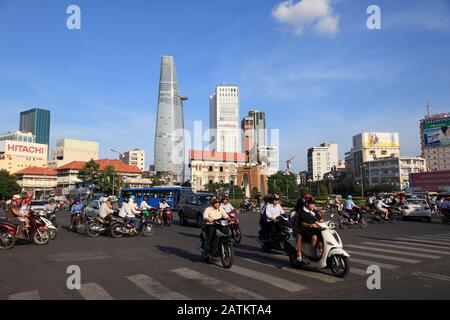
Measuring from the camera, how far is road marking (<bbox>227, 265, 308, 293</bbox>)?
6117 mm

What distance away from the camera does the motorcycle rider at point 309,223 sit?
7.38 m

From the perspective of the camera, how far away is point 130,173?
379 ft

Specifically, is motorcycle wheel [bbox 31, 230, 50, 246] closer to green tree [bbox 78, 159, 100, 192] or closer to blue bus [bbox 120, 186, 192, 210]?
blue bus [bbox 120, 186, 192, 210]

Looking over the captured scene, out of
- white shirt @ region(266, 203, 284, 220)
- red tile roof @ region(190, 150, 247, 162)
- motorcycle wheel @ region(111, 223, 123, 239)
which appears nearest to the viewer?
white shirt @ region(266, 203, 284, 220)

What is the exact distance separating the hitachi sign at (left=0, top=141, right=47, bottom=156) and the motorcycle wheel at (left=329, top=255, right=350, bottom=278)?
13069 cm

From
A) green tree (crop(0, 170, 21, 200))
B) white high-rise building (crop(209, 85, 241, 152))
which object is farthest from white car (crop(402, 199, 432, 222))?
white high-rise building (crop(209, 85, 241, 152))

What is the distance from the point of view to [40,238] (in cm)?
1192

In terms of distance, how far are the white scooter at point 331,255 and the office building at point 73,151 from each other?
139496mm

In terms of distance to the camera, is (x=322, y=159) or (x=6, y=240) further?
(x=322, y=159)

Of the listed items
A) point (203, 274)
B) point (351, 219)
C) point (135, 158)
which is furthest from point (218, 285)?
point (135, 158)

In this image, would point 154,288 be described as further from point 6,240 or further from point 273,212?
point 6,240

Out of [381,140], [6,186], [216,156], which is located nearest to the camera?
[6,186]
